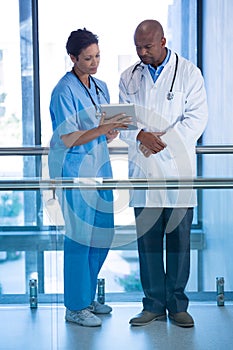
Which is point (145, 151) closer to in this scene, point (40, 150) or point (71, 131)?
point (71, 131)

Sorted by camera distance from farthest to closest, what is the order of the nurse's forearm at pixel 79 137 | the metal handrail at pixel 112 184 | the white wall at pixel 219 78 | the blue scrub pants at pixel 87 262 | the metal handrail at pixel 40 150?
1. the white wall at pixel 219 78
2. the metal handrail at pixel 40 150
3. the nurse's forearm at pixel 79 137
4. the blue scrub pants at pixel 87 262
5. the metal handrail at pixel 112 184

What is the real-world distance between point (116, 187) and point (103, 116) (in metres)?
0.29

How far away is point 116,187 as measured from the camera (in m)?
1.83

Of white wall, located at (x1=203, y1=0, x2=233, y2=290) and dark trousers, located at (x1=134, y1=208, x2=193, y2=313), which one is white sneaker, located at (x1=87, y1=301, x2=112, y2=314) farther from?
white wall, located at (x1=203, y1=0, x2=233, y2=290)

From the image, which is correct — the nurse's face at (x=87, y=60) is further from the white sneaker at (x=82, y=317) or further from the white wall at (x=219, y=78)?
the white wall at (x=219, y=78)

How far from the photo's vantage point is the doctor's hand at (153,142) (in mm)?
2020

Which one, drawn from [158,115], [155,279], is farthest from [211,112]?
[155,279]

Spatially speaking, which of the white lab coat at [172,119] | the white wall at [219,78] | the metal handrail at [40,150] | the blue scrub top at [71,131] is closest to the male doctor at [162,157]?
the white lab coat at [172,119]

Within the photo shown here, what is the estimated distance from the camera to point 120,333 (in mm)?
1890

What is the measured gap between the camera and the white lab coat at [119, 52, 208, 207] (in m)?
2.03

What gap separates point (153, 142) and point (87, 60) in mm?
355

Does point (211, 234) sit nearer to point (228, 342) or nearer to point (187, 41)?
point (228, 342)

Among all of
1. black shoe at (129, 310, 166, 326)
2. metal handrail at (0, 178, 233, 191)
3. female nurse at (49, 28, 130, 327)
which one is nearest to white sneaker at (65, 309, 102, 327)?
female nurse at (49, 28, 130, 327)

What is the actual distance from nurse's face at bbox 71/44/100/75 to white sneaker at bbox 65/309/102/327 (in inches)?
30.2
